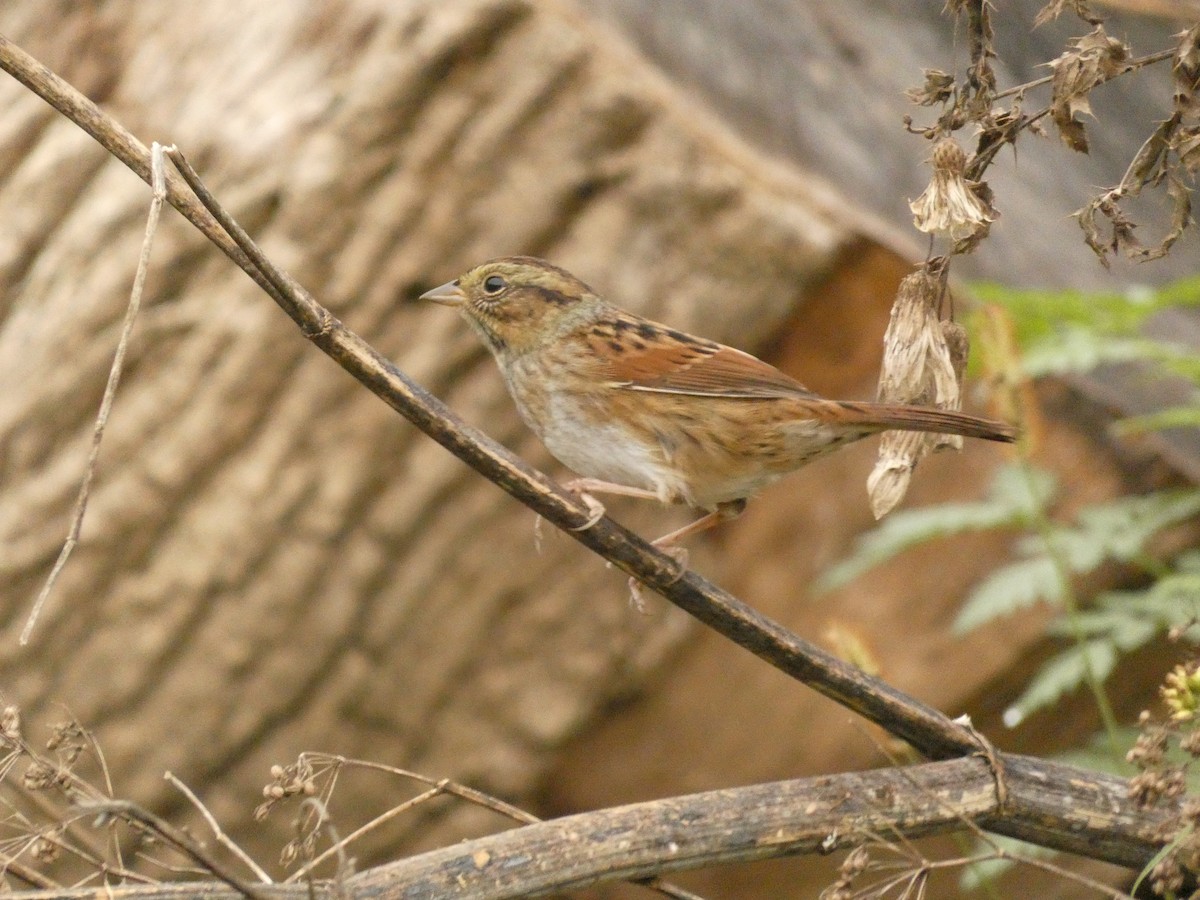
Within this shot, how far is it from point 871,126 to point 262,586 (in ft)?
9.89

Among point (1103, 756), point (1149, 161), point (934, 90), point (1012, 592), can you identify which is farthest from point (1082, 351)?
point (934, 90)

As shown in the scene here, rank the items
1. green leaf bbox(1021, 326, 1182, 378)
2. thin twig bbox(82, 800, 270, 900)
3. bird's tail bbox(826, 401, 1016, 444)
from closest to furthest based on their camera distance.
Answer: thin twig bbox(82, 800, 270, 900)
bird's tail bbox(826, 401, 1016, 444)
green leaf bbox(1021, 326, 1182, 378)

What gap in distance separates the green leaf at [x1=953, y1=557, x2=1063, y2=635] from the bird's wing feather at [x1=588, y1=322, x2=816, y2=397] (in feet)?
3.48

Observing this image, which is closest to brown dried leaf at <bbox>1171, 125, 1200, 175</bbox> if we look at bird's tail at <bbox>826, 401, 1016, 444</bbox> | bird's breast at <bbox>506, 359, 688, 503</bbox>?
bird's tail at <bbox>826, 401, 1016, 444</bbox>

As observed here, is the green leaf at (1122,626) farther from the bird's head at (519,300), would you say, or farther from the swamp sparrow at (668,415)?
the bird's head at (519,300)

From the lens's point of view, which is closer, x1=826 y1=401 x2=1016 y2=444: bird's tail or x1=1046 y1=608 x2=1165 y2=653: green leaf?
x1=826 y1=401 x2=1016 y2=444: bird's tail

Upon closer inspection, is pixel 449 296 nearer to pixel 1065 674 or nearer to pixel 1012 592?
pixel 1012 592

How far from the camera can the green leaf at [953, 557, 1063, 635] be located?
409 centimetres

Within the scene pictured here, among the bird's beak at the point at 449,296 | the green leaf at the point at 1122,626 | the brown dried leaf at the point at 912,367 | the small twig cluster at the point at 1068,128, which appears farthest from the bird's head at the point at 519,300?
the green leaf at the point at 1122,626

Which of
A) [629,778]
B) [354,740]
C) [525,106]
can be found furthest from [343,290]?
[629,778]

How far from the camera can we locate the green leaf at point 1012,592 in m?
4.09

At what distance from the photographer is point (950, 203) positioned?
249 cm

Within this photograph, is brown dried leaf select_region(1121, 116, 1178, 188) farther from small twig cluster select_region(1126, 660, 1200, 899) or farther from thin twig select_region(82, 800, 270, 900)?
thin twig select_region(82, 800, 270, 900)

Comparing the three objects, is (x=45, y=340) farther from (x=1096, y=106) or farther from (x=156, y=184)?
(x=1096, y=106)
